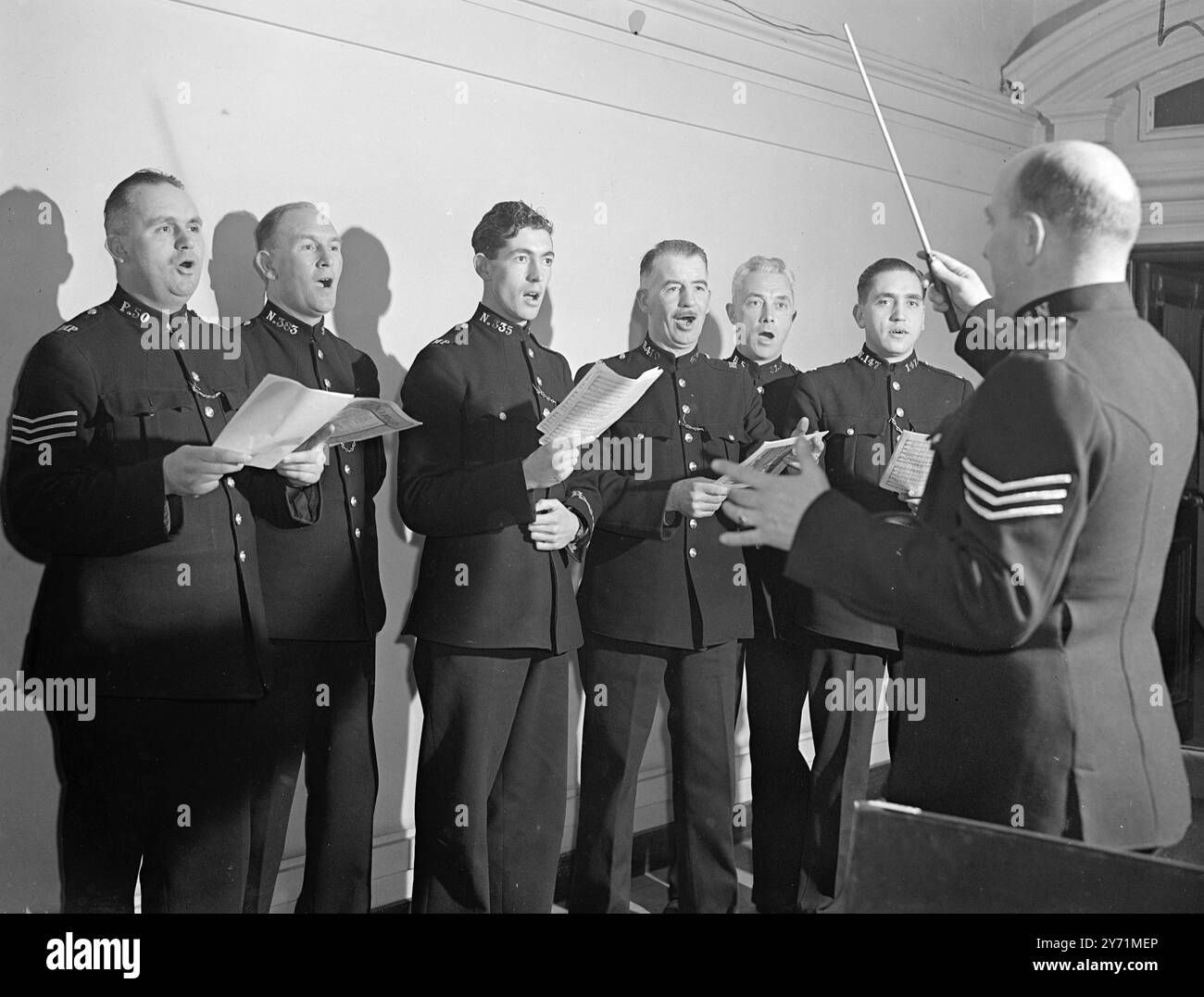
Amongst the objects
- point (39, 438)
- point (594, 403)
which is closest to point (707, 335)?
point (594, 403)

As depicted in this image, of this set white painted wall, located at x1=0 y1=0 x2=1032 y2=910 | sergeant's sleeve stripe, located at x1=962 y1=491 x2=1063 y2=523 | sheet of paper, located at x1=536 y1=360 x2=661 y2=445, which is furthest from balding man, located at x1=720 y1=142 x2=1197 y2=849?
white painted wall, located at x1=0 y1=0 x2=1032 y2=910

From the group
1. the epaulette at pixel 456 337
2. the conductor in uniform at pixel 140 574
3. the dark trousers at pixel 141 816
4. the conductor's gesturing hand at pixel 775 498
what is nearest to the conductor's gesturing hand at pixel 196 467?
the conductor in uniform at pixel 140 574

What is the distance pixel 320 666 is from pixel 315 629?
0.29 ft

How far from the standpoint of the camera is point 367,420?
218 centimetres

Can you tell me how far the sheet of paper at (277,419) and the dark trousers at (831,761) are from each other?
151cm

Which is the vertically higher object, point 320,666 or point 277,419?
point 277,419

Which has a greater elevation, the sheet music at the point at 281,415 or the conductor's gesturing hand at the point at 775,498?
the sheet music at the point at 281,415

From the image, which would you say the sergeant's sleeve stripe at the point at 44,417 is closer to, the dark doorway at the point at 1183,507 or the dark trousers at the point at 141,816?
the dark trousers at the point at 141,816

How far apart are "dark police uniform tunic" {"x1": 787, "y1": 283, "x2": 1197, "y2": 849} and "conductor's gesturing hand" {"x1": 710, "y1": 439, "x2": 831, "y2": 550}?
2cm

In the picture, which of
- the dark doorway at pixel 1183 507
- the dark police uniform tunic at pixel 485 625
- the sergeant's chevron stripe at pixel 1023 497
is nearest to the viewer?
the sergeant's chevron stripe at pixel 1023 497

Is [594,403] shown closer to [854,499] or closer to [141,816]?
[854,499]

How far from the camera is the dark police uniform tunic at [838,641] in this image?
2.96m

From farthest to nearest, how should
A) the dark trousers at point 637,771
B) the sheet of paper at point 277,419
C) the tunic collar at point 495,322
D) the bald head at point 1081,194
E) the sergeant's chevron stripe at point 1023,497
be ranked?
the dark trousers at point 637,771 < the tunic collar at point 495,322 < the sheet of paper at point 277,419 < the bald head at point 1081,194 < the sergeant's chevron stripe at point 1023,497

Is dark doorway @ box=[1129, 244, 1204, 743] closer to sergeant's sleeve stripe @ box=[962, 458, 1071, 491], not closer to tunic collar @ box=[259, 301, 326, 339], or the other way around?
sergeant's sleeve stripe @ box=[962, 458, 1071, 491]
